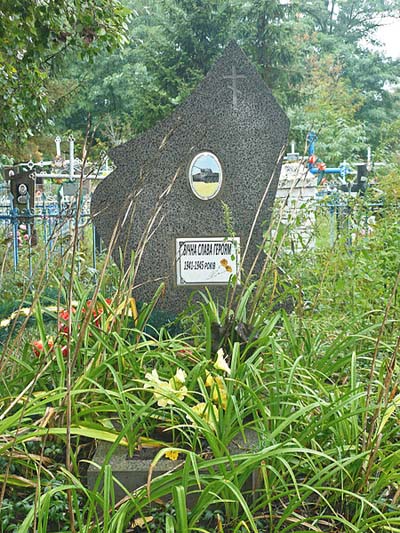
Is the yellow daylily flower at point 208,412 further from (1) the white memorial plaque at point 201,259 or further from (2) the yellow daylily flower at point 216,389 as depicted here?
(1) the white memorial plaque at point 201,259

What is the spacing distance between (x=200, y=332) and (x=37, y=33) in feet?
11.7

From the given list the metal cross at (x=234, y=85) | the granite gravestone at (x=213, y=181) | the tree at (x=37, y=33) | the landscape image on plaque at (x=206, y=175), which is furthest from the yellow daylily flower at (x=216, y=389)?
the tree at (x=37, y=33)

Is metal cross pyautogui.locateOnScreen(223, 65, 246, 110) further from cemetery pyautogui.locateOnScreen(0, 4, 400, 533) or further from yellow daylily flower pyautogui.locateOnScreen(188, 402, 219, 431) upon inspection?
yellow daylily flower pyautogui.locateOnScreen(188, 402, 219, 431)

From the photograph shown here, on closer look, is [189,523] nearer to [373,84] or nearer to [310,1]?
[373,84]

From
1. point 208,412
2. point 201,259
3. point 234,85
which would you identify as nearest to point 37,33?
point 234,85

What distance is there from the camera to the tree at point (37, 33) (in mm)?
5719

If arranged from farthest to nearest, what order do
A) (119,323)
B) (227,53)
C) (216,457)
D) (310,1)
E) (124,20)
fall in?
(310,1)
(124,20)
(227,53)
(119,323)
(216,457)

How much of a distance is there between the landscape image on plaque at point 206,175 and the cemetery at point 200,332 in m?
0.02

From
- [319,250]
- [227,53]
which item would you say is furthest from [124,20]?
[319,250]

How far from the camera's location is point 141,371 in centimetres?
266

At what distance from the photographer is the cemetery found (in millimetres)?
2104

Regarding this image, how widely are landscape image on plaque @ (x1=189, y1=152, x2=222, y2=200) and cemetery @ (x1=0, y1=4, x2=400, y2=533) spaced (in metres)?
0.02

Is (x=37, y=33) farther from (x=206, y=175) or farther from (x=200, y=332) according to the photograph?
(x=200, y=332)

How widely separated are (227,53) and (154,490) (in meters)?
4.04
